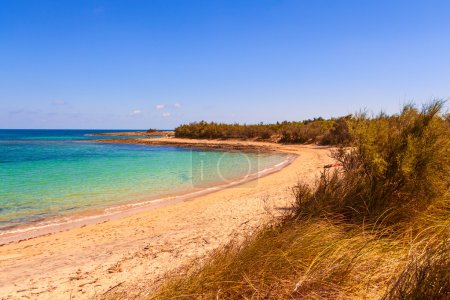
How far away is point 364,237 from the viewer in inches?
147

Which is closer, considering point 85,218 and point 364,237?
point 364,237

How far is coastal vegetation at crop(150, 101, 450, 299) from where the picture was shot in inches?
105

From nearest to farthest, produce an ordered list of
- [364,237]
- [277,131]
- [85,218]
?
[364,237], [85,218], [277,131]

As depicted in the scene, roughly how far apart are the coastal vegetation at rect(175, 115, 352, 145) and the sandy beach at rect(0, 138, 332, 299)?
2514cm

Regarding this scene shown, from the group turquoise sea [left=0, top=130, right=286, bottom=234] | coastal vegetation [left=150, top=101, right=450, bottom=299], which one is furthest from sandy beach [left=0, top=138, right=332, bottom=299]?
turquoise sea [left=0, top=130, right=286, bottom=234]

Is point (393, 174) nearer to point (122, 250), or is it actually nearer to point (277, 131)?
point (122, 250)

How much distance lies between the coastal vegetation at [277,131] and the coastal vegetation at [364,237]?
26.4 meters

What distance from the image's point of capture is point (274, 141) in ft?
164

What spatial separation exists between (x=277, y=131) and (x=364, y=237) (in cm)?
4998

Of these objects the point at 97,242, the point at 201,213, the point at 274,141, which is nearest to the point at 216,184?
the point at 201,213

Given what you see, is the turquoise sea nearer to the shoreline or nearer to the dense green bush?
the shoreline

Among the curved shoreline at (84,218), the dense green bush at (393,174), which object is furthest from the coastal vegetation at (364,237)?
the curved shoreline at (84,218)

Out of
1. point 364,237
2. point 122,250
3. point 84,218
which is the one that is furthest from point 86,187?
point 364,237

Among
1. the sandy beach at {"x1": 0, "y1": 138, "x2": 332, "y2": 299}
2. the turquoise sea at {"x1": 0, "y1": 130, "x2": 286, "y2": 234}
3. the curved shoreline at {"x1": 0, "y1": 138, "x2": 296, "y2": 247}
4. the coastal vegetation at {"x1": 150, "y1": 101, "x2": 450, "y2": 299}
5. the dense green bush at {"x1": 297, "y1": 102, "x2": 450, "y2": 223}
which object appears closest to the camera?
the coastal vegetation at {"x1": 150, "y1": 101, "x2": 450, "y2": 299}
